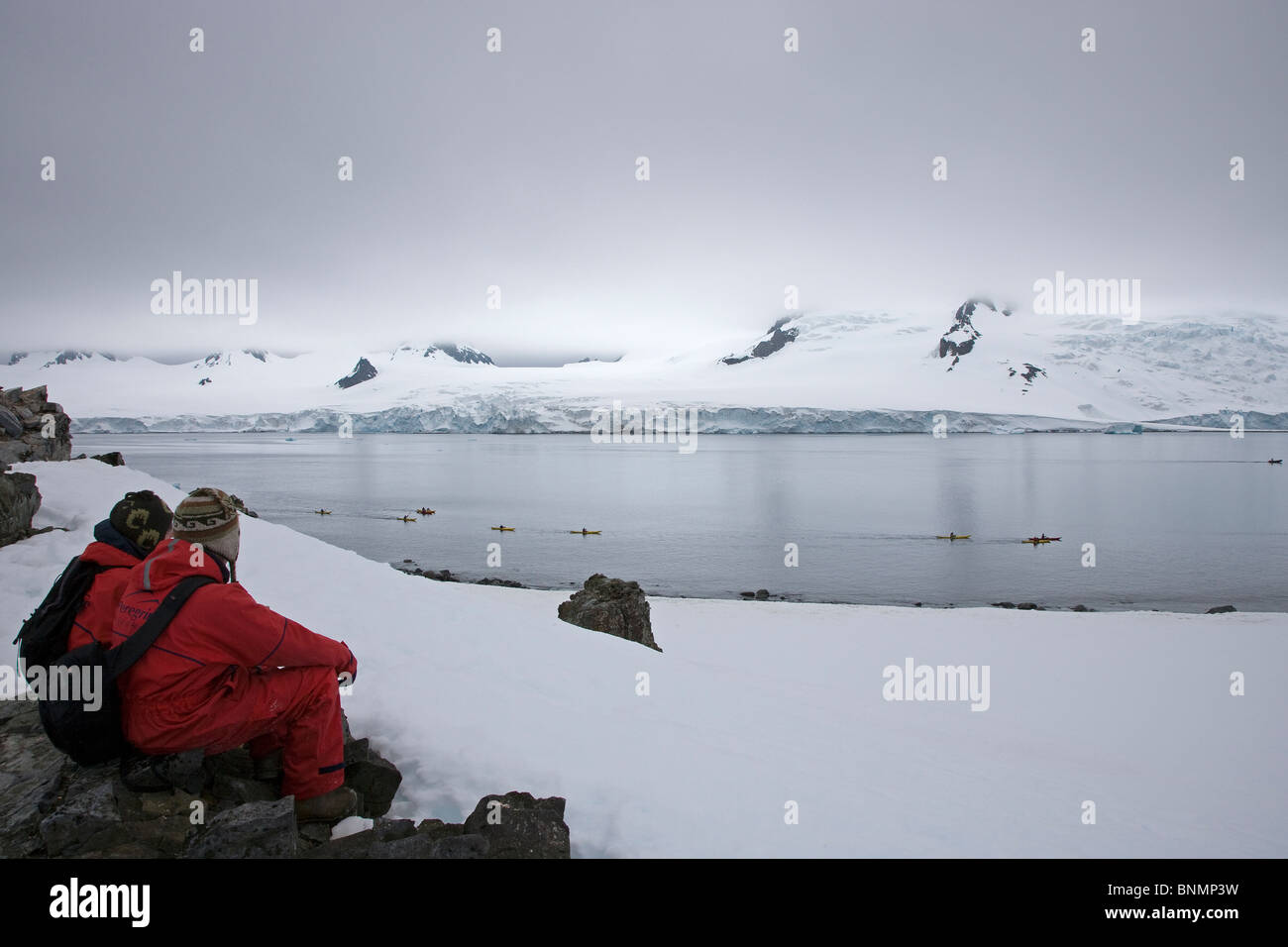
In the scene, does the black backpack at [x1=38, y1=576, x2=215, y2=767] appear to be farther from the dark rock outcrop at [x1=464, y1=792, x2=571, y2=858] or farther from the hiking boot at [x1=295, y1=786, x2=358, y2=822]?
the dark rock outcrop at [x1=464, y1=792, x2=571, y2=858]

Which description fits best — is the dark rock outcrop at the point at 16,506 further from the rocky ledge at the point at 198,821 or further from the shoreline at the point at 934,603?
the shoreline at the point at 934,603

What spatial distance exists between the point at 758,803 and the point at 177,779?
3.47 meters

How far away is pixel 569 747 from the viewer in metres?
5.29

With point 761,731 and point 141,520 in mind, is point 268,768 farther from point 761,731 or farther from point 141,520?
point 761,731

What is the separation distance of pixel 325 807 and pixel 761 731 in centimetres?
389

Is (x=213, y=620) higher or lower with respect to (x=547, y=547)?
higher

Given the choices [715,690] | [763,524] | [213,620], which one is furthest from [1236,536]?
[213,620]

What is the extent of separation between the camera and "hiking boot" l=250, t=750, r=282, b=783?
3.97 m

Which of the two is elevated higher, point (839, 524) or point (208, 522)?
point (208, 522)

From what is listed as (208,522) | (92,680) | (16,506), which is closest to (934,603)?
(16,506)

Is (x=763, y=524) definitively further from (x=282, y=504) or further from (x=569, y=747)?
(x=569, y=747)

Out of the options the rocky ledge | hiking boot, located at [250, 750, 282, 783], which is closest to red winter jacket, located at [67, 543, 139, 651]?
the rocky ledge

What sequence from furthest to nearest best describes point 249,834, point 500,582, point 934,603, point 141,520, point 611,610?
point 500,582 < point 934,603 < point 611,610 < point 141,520 < point 249,834

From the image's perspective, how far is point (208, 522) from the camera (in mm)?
3531
